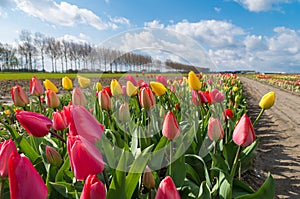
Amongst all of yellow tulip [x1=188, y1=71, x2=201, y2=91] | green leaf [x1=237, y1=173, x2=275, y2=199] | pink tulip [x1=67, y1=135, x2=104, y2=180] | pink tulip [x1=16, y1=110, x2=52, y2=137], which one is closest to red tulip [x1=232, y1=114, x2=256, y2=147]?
green leaf [x1=237, y1=173, x2=275, y2=199]

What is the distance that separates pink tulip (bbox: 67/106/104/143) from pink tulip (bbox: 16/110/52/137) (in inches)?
9.6

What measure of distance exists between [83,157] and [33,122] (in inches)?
18.0

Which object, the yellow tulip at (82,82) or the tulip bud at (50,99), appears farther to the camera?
the yellow tulip at (82,82)

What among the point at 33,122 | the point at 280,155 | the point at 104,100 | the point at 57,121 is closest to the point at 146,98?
the point at 104,100

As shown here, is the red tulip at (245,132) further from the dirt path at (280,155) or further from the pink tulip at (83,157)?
the dirt path at (280,155)

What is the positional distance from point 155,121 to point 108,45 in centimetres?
77

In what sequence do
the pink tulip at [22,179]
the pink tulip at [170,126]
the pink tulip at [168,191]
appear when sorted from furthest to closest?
the pink tulip at [170,126] < the pink tulip at [168,191] < the pink tulip at [22,179]

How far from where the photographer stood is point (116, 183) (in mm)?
912

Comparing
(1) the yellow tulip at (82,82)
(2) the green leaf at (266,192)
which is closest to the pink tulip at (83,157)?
(2) the green leaf at (266,192)

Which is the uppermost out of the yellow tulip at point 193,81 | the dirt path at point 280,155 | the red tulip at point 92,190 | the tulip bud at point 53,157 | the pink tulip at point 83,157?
the yellow tulip at point 193,81

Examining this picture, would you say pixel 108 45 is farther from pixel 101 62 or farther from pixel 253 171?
pixel 253 171

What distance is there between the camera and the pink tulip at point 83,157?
745mm

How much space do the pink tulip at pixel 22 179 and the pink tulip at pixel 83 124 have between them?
1.00 ft

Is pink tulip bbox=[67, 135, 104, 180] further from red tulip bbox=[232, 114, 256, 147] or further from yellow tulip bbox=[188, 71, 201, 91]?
yellow tulip bbox=[188, 71, 201, 91]
